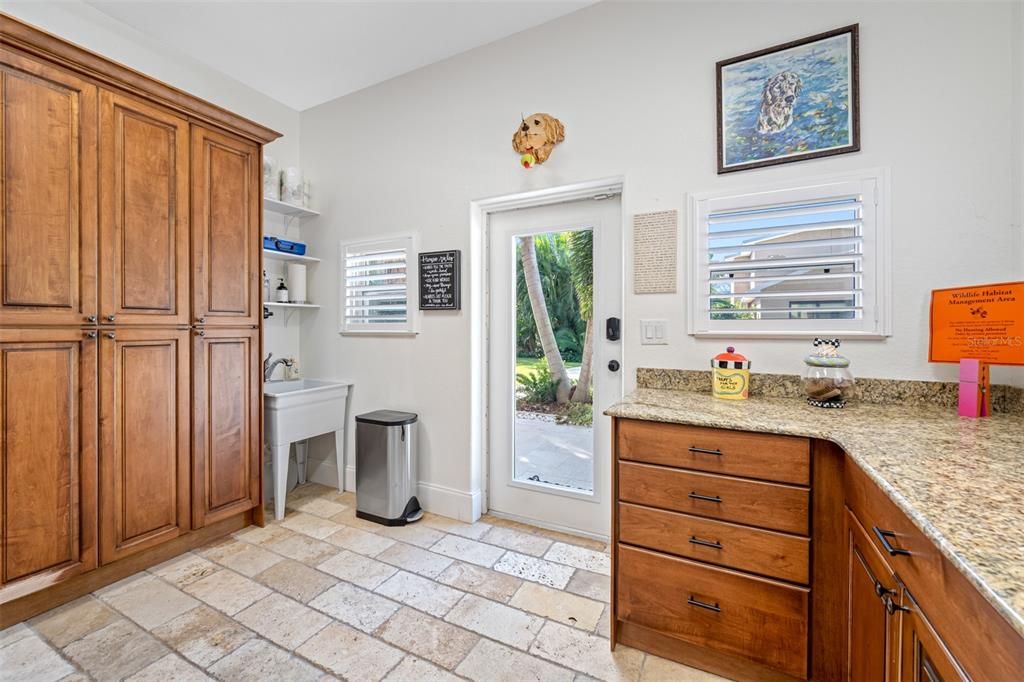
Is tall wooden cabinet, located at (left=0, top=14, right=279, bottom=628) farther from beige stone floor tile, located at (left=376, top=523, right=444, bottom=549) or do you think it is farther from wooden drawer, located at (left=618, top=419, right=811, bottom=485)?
wooden drawer, located at (left=618, top=419, right=811, bottom=485)

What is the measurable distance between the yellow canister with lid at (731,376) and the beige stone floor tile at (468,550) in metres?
1.39

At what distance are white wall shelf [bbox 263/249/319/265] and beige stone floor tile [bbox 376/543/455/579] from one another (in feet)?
6.67

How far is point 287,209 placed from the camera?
3105mm

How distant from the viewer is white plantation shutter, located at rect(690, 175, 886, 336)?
68.2 inches

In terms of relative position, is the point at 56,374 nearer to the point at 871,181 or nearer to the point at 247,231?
the point at 247,231

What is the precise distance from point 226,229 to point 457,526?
2164mm

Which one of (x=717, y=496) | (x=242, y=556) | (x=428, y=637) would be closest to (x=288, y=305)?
(x=242, y=556)

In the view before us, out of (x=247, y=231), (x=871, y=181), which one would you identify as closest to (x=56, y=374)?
(x=247, y=231)

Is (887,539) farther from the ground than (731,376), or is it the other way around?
(731,376)

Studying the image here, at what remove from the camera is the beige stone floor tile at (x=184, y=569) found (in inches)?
79.4

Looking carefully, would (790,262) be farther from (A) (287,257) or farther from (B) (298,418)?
(A) (287,257)

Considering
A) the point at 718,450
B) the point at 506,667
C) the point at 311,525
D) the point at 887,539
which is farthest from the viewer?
the point at 311,525

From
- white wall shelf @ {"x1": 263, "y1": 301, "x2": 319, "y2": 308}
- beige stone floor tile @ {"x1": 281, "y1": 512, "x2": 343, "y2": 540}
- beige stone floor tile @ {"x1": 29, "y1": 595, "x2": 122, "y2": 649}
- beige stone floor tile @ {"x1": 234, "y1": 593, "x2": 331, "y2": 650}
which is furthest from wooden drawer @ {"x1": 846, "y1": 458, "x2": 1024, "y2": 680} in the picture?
white wall shelf @ {"x1": 263, "y1": 301, "x2": 319, "y2": 308}

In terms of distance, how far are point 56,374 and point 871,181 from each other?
342 centimetres
